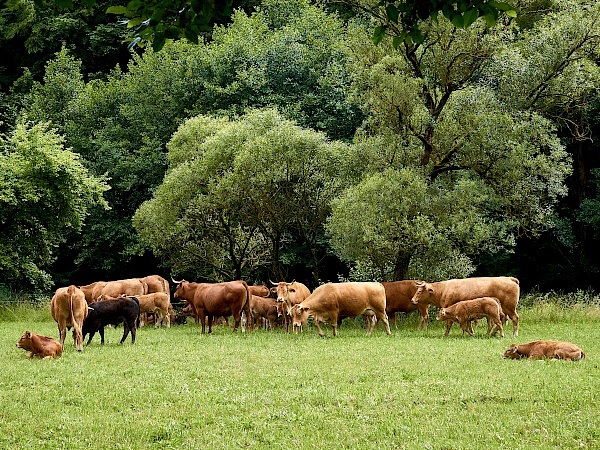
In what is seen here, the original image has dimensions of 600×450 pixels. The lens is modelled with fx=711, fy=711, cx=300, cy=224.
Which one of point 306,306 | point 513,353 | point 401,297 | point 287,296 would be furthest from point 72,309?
point 401,297

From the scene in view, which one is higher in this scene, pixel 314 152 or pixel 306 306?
pixel 314 152

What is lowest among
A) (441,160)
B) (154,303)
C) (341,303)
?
(154,303)

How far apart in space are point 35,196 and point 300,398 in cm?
2065

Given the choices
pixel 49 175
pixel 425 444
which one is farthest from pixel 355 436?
pixel 49 175

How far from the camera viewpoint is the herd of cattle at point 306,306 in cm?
1491

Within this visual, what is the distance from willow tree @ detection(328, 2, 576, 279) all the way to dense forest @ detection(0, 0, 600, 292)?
0.22ft

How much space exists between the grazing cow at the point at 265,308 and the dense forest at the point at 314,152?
10.1ft

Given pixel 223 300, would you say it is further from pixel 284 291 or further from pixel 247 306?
pixel 284 291

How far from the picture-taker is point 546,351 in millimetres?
12641

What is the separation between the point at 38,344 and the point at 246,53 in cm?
2438

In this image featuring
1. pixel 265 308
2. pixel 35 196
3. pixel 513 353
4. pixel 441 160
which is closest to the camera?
pixel 513 353

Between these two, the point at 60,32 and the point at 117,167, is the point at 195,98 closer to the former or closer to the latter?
the point at 117,167

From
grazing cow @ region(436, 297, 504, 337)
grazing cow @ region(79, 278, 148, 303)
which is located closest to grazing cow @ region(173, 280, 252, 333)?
grazing cow @ region(79, 278, 148, 303)

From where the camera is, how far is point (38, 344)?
1359 centimetres
